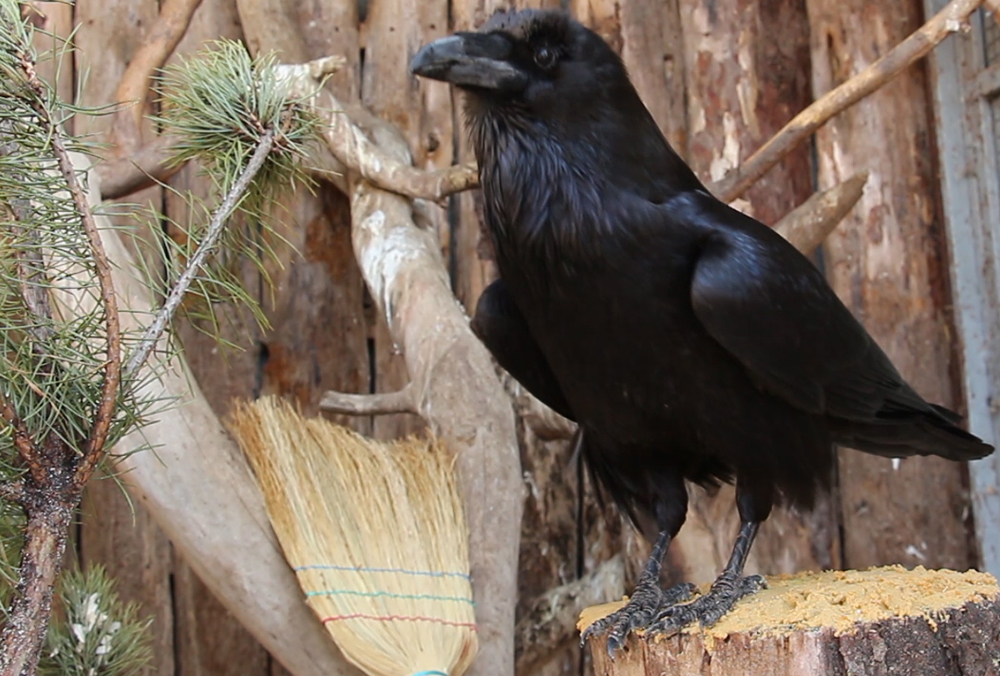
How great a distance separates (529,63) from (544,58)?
1.0 inches

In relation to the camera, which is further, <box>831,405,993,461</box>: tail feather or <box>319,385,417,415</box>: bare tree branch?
<box>319,385,417,415</box>: bare tree branch

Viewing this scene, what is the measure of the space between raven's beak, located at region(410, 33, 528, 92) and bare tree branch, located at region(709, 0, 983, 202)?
2.40ft

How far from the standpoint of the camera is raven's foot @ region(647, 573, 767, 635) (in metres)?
1.35

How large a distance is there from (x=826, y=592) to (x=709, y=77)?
1374 mm

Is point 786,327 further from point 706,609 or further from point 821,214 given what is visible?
point 821,214

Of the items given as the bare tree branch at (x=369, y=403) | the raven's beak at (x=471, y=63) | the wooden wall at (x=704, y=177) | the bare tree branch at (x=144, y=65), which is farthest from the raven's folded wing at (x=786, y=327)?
the bare tree branch at (x=144, y=65)

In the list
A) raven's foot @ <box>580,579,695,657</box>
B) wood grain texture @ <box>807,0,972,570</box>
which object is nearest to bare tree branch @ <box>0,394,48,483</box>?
raven's foot @ <box>580,579,695,657</box>

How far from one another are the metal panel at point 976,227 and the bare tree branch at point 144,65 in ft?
5.50

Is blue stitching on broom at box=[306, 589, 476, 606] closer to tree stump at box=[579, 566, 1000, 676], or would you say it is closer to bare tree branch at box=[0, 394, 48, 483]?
tree stump at box=[579, 566, 1000, 676]

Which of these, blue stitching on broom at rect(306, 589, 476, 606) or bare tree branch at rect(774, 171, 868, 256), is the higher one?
bare tree branch at rect(774, 171, 868, 256)

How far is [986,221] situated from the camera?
7.41 feet

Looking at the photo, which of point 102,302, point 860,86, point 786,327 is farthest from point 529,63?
point 860,86

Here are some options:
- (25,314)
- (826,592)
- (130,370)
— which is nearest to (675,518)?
(826,592)

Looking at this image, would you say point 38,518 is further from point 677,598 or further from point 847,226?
point 847,226
